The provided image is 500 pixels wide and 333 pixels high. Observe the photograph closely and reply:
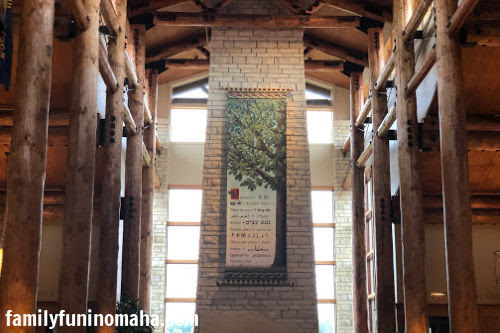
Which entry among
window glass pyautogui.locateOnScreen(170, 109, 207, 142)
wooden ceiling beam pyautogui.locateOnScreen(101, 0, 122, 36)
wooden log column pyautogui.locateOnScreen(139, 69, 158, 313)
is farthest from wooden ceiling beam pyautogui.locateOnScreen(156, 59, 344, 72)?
wooden ceiling beam pyautogui.locateOnScreen(101, 0, 122, 36)

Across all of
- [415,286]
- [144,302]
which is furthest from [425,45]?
[144,302]

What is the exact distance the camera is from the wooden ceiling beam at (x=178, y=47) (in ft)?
50.8

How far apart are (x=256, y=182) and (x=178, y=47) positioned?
15.1 feet

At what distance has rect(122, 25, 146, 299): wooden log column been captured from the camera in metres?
12.9

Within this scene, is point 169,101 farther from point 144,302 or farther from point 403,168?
point 403,168

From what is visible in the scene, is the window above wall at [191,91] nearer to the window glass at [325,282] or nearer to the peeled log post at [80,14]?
the window glass at [325,282]

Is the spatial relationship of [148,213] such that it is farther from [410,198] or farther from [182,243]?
[410,198]

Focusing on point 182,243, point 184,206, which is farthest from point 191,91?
point 182,243

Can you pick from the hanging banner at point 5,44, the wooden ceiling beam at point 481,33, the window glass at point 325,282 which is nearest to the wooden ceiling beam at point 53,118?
the hanging banner at point 5,44

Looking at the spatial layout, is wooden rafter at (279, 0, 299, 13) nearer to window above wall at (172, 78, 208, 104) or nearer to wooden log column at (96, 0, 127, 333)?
wooden log column at (96, 0, 127, 333)

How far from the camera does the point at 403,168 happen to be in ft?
34.5

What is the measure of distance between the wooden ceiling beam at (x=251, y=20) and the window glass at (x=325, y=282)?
7050 mm

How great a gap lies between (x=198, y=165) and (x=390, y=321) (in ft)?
27.1

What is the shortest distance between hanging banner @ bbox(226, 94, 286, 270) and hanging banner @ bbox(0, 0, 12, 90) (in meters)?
6.69
